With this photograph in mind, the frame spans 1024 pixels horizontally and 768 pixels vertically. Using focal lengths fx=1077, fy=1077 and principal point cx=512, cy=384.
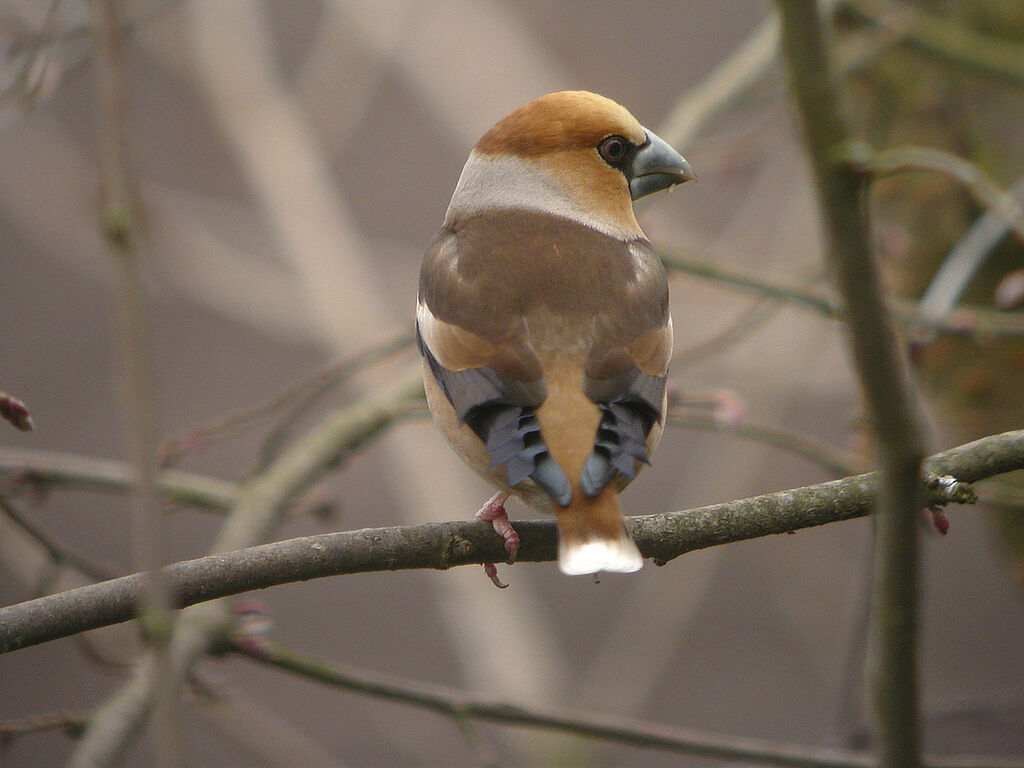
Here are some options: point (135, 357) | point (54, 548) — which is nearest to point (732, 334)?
point (54, 548)

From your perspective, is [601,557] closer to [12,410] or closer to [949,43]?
[12,410]

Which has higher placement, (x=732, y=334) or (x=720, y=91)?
(x=720, y=91)

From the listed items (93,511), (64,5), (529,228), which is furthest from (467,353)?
(93,511)

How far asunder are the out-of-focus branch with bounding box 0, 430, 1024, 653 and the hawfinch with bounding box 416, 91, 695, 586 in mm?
87

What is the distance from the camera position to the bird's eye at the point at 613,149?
2754mm

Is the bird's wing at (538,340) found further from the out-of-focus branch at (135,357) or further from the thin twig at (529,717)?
the out-of-focus branch at (135,357)

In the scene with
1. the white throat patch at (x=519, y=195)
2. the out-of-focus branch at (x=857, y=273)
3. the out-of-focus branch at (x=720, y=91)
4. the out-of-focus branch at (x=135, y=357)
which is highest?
the out-of-focus branch at (x=720, y=91)

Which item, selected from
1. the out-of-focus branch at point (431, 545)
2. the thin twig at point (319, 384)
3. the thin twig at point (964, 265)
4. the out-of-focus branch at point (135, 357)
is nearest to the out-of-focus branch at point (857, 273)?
the out-of-focus branch at point (431, 545)

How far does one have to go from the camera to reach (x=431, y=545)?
5.91 ft

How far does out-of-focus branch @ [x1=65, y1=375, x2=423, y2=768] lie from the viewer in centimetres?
223

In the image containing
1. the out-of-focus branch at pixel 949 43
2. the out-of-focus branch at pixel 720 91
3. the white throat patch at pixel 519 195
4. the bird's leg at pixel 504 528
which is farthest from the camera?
the out-of-focus branch at pixel 720 91

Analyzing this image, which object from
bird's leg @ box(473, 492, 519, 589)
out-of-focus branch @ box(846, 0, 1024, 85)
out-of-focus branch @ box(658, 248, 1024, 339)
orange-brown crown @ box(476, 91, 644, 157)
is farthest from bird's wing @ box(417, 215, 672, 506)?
out-of-focus branch @ box(846, 0, 1024, 85)

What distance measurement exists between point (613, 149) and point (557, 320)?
2.52 feet

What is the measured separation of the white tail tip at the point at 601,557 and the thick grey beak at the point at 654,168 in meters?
1.26
